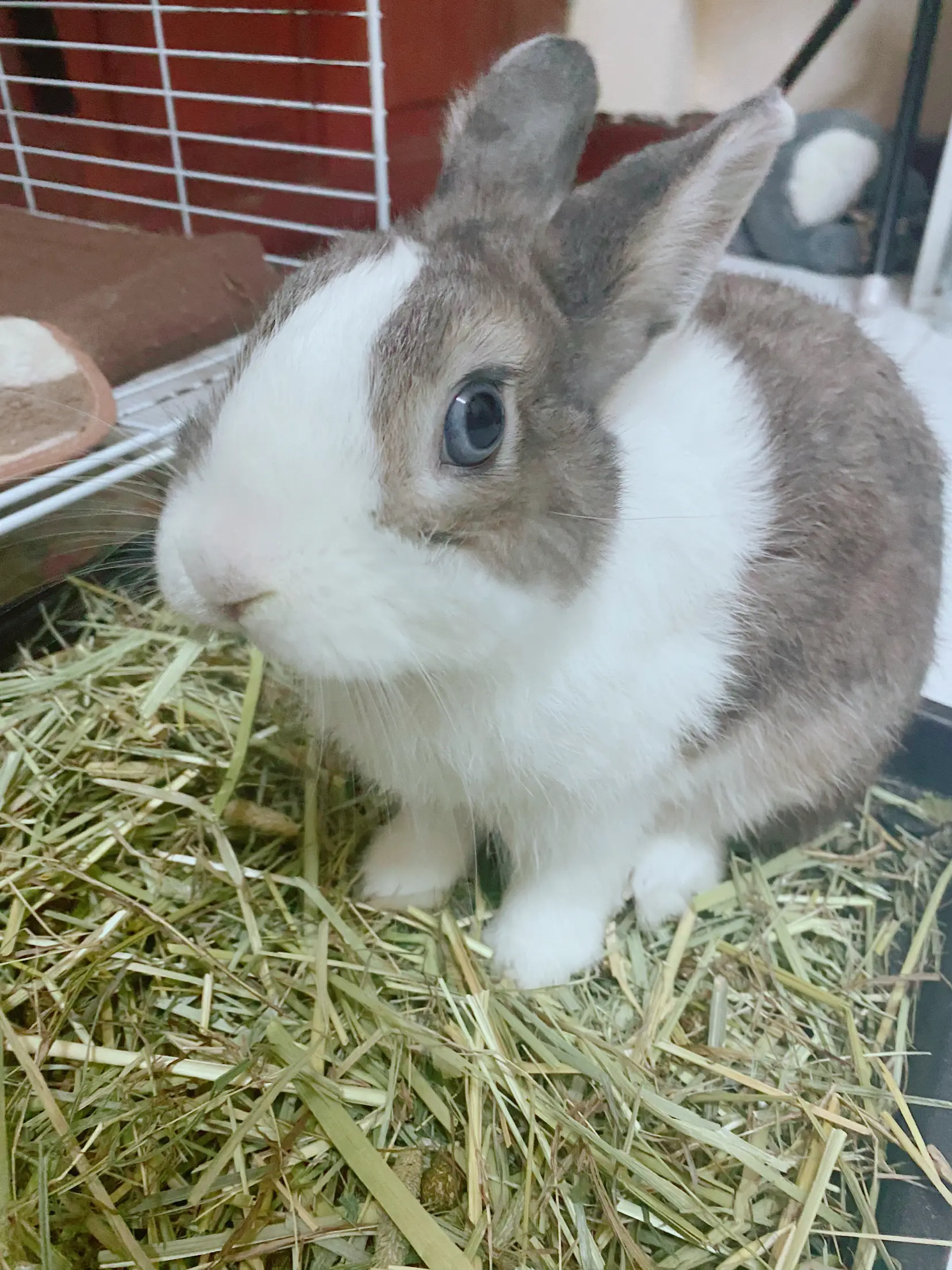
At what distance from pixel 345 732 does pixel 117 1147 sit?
594 millimetres

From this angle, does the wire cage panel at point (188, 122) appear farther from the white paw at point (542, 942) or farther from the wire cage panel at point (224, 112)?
the white paw at point (542, 942)

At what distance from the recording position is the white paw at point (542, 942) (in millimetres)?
1545

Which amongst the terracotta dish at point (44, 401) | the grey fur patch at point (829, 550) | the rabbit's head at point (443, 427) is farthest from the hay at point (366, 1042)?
the rabbit's head at point (443, 427)

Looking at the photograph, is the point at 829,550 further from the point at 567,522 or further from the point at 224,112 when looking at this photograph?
the point at 224,112

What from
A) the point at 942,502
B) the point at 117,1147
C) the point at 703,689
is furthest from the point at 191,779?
the point at 942,502

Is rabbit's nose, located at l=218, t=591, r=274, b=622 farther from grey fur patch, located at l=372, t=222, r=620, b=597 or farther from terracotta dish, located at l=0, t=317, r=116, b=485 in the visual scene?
terracotta dish, located at l=0, t=317, r=116, b=485

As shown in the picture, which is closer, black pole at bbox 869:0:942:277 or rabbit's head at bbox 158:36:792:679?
rabbit's head at bbox 158:36:792:679

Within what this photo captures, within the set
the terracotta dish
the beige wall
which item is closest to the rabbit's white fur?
the terracotta dish

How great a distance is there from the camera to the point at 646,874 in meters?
1.69

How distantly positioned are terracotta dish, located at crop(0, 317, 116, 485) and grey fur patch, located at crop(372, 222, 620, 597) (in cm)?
101

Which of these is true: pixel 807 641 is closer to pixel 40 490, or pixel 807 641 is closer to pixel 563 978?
pixel 563 978

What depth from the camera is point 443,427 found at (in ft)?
3.15

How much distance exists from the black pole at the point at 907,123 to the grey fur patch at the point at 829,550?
1.58m

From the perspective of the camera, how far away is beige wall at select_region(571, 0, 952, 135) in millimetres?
2951
